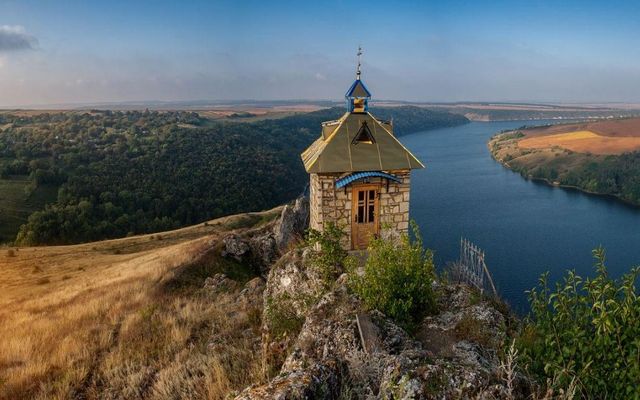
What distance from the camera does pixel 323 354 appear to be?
17.5ft

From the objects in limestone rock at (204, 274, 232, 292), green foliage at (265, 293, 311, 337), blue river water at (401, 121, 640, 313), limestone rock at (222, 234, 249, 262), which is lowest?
blue river water at (401, 121, 640, 313)

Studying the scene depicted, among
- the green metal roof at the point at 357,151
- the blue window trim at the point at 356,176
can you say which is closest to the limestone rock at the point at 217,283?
the green metal roof at the point at 357,151

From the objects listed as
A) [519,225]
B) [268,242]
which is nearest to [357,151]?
[268,242]

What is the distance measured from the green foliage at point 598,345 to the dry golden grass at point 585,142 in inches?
3896

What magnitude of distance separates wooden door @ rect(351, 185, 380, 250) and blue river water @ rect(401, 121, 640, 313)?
1946cm

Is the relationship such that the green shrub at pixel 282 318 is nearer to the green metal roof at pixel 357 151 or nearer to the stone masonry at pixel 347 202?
the stone masonry at pixel 347 202

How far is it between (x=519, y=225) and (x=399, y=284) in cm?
4822

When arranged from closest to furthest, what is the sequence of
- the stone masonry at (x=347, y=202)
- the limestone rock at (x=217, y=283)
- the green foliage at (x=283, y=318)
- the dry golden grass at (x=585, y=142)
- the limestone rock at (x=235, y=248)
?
the green foliage at (x=283, y=318)
the stone masonry at (x=347, y=202)
the limestone rock at (x=217, y=283)
the limestone rock at (x=235, y=248)
the dry golden grass at (x=585, y=142)

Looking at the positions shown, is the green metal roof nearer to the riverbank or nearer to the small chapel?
the small chapel

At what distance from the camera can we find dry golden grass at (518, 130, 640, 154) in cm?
8588

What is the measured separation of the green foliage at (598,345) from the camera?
3887mm

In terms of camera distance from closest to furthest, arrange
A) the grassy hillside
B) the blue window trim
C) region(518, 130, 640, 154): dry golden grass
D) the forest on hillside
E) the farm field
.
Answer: the blue window trim → the farm field → the forest on hillside → the grassy hillside → region(518, 130, 640, 154): dry golden grass

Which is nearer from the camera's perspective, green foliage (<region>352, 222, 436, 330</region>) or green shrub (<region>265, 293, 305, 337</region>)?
green foliage (<region>352, 222, 436, 330</region>)

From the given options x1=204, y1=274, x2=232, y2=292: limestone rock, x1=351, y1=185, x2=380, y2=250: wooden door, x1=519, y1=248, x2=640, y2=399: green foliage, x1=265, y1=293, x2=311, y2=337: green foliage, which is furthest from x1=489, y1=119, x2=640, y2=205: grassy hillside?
x1=519, y1=248, x2=640, y2=399: green foliage
